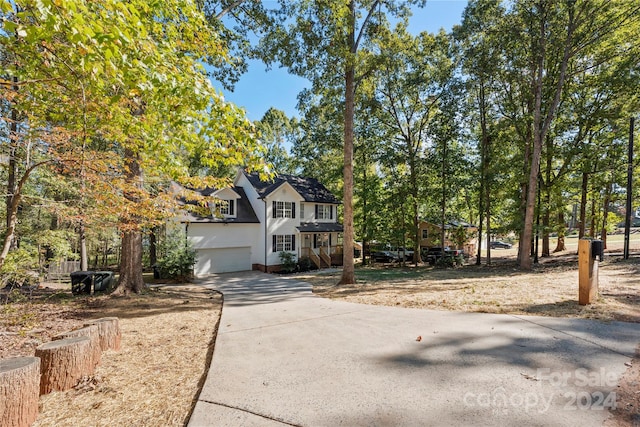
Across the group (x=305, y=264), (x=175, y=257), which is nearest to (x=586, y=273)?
(x=175, y=257)

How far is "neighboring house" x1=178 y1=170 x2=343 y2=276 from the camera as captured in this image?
65.3ft

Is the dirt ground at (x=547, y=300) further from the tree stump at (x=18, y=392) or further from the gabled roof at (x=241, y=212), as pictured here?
the gabled roof at (x=241, y=212)

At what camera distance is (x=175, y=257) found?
16.2 metres

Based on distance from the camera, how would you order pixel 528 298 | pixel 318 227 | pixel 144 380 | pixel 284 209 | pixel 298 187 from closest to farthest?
1. pixel 144 380
2. pixel 528 298
3. pixel 284 209
4. pixel 318 227
5. pixel 298 187

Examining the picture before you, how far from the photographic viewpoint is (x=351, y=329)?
6.02 metres

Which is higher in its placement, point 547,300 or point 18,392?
point 18,392

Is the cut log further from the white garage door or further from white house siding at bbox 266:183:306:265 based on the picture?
white house siding at bbox 266:183:306:265

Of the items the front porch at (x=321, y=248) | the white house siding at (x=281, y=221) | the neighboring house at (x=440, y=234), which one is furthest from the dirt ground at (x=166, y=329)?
the neighboring house at (x=440, y=234)

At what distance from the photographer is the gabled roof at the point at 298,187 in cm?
2264

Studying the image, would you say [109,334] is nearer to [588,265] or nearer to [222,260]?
[588,265]

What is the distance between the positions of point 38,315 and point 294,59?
455 inches

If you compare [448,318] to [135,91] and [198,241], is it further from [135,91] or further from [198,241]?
[198,241]

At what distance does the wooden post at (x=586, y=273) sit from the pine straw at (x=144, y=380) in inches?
317

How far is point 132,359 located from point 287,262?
54.6 ft
